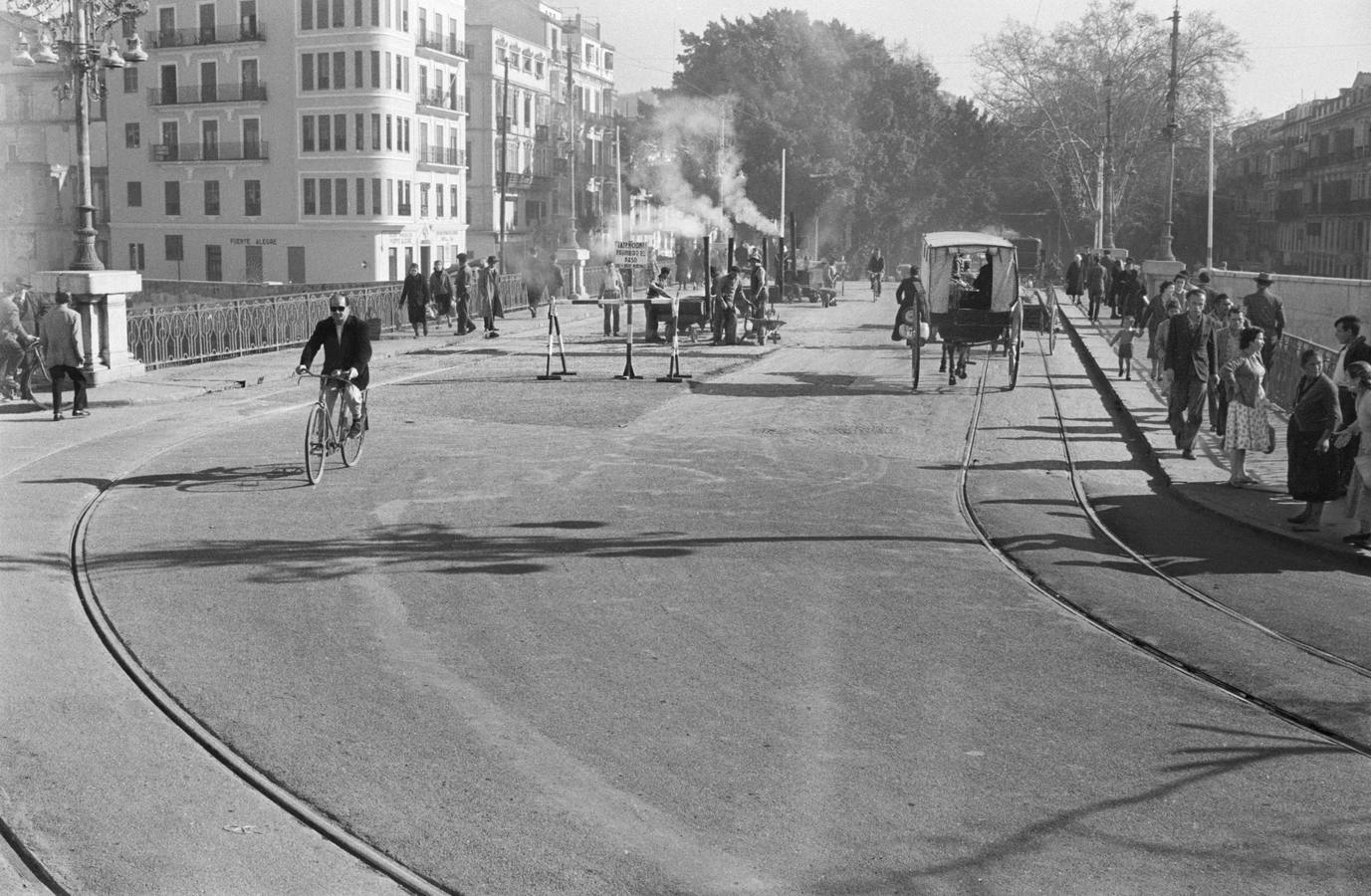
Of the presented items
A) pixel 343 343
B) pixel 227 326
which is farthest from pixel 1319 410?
pixel 227 326

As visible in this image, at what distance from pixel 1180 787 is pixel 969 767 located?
908 millimetres

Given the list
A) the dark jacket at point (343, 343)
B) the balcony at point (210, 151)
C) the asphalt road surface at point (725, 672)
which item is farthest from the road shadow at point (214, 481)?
the balcony at point (210, 151)

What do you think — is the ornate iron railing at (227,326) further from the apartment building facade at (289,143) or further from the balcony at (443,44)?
the balcony at (443,44)

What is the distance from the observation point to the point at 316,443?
15.3 meters

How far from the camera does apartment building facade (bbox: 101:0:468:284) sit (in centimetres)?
5950

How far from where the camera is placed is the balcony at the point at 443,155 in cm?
7406

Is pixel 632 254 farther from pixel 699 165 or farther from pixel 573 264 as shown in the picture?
pixel 699 165

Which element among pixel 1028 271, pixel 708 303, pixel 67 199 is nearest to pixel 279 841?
pixel 708 303

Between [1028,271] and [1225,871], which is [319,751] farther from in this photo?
[1028,271]

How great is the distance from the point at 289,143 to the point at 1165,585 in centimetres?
5971

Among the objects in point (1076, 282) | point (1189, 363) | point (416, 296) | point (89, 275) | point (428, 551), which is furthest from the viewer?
point (1076, 282)

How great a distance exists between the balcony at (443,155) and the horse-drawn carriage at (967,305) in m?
47.1

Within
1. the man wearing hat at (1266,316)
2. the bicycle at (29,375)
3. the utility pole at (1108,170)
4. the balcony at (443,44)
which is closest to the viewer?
the man wearing hat at (1266,316)

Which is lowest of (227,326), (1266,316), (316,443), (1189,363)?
(316,443)
